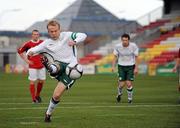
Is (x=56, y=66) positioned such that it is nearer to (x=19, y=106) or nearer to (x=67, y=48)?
(x=67, y=48)

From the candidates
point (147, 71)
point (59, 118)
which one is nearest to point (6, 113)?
point (59, 118)

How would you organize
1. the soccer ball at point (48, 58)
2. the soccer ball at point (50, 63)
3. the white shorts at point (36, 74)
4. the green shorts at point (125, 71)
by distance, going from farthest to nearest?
the green shorts at point (125, 71) < the white shorts at point (36, 74) < the soccer ball at point (48, 58) < the soccer ball at point (50, 63)

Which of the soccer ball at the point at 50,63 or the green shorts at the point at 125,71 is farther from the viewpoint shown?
the green shorts at the point at 125,71

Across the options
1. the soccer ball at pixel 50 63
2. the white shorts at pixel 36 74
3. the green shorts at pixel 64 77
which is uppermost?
the soccer ball at pixel 50 63

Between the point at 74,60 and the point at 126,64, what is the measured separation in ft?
22.2

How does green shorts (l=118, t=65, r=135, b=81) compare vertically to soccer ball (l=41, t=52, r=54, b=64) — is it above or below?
below

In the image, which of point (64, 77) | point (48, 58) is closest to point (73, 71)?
point (64, 77)

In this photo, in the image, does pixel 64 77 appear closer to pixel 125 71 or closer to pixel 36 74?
pixel 36 74

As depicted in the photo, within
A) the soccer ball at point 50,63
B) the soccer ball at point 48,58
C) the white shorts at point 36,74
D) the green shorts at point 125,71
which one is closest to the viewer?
the soccer ball at point 50,63

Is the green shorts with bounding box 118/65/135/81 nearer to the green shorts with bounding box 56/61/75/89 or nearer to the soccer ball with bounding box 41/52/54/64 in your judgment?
the soccer ball with bounding box 41/52/54/64

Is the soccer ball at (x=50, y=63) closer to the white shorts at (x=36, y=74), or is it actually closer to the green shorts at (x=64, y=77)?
the green shorts at (x=64, y=77)

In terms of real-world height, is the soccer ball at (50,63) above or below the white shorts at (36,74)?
above

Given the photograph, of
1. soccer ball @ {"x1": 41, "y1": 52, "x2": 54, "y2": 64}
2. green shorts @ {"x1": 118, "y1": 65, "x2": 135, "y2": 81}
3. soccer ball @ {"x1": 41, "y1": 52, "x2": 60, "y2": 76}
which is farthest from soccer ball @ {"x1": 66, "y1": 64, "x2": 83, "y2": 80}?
green shorts @ {"x1": 118, "y1": 65, "x2": 135, "y2": 81}

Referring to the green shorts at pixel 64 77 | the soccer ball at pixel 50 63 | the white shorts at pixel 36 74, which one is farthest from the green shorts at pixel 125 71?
the green shorts at pixel 64 77
